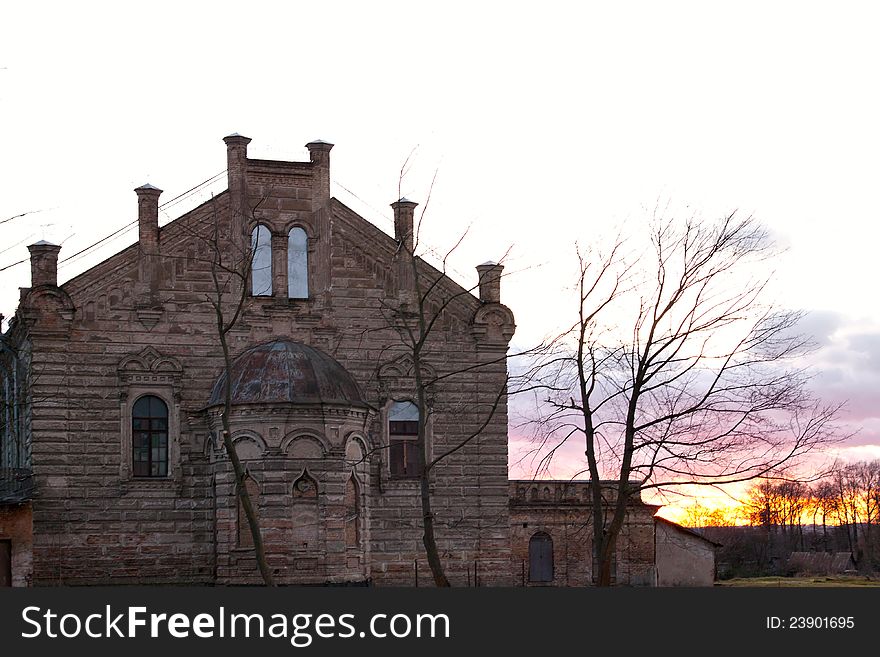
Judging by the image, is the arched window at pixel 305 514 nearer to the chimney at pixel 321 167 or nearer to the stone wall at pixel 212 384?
the stone wall at pixel 212 384

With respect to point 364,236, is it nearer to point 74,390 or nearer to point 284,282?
point 284,282

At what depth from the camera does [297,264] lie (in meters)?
36.3

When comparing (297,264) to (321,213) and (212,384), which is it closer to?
(321,213)

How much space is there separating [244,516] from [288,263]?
680 centimetres

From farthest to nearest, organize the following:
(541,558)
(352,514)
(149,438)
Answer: (541,558)
(149,438)
(352,514)

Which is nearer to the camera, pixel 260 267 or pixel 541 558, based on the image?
pixel 260 267

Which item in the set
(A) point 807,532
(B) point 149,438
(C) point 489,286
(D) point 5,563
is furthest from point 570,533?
(A) point 807,532

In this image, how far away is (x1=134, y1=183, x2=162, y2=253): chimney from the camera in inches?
1379

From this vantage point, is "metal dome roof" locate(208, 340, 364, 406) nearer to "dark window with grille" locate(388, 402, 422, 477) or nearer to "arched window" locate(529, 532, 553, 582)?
"dark window with grille" locate(388, 402, 422, 477)

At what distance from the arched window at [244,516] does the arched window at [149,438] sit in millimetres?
2474

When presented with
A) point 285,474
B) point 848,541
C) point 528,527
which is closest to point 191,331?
point 285,474

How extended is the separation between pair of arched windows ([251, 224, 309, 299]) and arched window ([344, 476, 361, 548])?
5209mm

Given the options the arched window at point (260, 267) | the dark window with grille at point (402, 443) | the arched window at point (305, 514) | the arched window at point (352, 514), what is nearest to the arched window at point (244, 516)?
the arched window at point (305, 514)

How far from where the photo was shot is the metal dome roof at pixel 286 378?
33.7 metres
